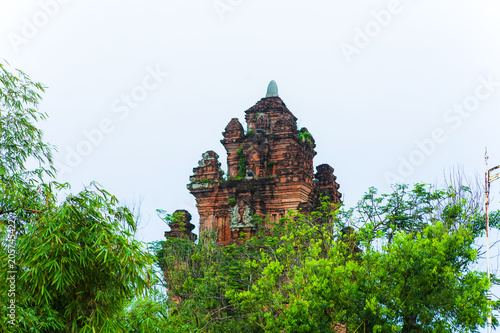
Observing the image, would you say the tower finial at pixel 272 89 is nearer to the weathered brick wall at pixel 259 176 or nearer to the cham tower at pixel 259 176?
the cham tower at pixel 259 176

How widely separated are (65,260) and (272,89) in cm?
2023

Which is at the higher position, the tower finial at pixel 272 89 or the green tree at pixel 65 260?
the tower finial at pixel 272 89

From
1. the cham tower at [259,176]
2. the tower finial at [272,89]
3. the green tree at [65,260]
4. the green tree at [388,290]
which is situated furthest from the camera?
the tower finial at [272,89]

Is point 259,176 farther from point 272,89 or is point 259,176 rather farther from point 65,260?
point 65,260

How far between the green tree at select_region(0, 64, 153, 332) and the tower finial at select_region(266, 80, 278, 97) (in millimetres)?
18145

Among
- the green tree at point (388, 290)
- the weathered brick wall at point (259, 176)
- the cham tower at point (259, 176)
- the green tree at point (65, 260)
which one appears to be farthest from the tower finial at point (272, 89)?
the green tree at point (65, 260)

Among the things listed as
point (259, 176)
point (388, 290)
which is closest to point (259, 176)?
point (259, 176)

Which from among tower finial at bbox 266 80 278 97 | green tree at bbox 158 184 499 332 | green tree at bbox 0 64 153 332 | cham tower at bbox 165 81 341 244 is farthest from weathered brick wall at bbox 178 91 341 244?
green tree at bbox 0 64 153 332

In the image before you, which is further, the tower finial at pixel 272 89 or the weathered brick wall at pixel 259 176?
the tower finial at pixel 272 89

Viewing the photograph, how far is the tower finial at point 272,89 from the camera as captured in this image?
96.3ft

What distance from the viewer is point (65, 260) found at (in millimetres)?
10422

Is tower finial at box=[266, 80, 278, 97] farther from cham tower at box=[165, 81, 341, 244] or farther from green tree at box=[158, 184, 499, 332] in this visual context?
green tree at box=[158, 184, 499, 332]

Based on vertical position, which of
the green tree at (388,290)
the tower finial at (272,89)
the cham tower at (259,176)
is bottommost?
the green tree at (388,290)

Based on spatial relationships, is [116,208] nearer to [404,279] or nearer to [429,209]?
[404,279]
